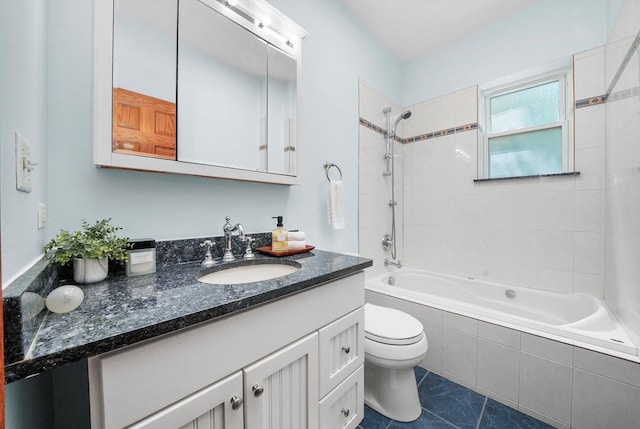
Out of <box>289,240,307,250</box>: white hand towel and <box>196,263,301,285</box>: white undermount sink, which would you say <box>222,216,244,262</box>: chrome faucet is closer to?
<box>196,263,301,285</box>: white undermount sink

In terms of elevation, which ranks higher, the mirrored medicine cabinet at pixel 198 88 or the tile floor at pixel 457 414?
the mirrored medicine cabinet at pixel 198 88

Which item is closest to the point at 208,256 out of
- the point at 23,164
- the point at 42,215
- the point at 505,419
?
the point at 42,215

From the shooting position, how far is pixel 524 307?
1.98 metres

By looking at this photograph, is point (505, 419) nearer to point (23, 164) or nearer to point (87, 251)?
point (87, 251)

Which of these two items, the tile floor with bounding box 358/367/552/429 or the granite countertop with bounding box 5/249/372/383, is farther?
the tile floor with bounding box 358/367/552/429

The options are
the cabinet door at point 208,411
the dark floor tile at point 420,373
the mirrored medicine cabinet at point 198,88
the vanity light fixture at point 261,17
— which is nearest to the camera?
the cabinet door at point 208,411

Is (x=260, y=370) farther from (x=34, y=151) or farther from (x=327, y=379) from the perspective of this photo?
(x=34, y=151)

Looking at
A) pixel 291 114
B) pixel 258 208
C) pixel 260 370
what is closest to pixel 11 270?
pixel 260 370

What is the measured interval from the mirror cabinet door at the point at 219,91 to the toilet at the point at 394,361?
3.52ft

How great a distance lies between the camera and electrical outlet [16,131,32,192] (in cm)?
58

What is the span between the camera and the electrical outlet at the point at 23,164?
585 millimetres

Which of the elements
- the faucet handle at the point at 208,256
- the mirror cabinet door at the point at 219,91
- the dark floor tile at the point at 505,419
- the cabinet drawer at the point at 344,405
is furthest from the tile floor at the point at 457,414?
the mirror cabinet door at the point at 219,91

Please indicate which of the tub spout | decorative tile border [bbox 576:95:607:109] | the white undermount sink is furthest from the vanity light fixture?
decorative tile border [bbox 576:95:607:109]

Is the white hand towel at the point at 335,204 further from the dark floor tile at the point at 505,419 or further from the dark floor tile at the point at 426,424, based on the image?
the dark floor tile at the point at 505,419
